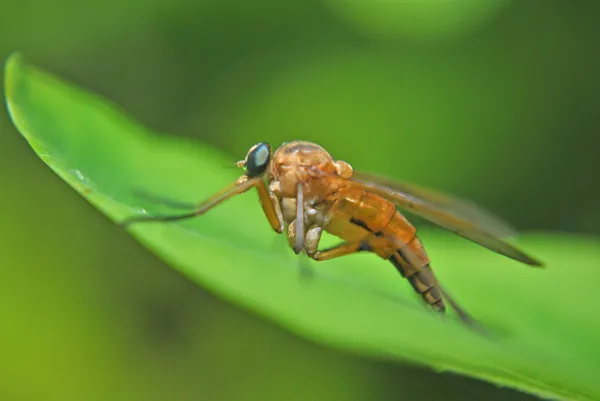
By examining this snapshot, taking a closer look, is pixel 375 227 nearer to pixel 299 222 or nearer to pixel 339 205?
pixel 339 205

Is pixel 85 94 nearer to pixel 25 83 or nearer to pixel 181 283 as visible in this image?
pixel 25 83

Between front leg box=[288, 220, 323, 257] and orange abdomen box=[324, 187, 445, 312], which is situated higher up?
orange abdomen box=[324, 187, 445, 312]

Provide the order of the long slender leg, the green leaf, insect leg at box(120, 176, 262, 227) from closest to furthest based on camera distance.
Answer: the green leaf, insect leg at box(120, 176, 262, 227), the long slender leg

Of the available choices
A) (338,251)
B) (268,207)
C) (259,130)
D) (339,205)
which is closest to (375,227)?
(339,205)

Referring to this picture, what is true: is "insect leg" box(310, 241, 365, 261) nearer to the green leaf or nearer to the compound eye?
the green leaf

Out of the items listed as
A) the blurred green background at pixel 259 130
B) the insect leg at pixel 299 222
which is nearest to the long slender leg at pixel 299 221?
the insect leg at pixel 299 222

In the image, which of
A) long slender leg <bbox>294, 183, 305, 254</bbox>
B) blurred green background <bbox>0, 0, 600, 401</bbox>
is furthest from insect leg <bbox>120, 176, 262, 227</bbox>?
blurred green background <bbox>0, 0, 600, 401</bbox>
